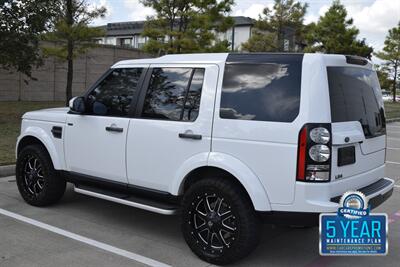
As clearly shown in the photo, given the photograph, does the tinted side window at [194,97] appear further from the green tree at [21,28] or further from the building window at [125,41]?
the building window at [125,41]

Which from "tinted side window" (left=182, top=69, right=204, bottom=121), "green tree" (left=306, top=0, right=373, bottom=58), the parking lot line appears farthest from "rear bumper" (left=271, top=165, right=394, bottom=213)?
"green tree" (left=306, top=0, right=373, bottom=58)

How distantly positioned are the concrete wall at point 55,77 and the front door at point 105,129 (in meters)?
14.6

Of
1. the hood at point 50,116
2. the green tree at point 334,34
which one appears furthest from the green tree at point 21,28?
the green tree at point 334,34

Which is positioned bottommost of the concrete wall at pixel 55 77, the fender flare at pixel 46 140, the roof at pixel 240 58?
the fender flare at pixel 46 140

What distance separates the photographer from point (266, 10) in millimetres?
30188

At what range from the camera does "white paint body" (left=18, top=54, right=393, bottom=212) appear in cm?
387

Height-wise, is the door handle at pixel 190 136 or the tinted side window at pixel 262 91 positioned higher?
the tinted side window at pixel 262 91

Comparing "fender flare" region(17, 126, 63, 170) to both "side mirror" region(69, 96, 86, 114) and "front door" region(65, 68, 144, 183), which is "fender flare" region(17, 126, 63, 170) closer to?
"front door" region(65, 68, 144, 183)

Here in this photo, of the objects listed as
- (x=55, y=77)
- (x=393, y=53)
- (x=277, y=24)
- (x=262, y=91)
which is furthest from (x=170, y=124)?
(x=393, y=53)

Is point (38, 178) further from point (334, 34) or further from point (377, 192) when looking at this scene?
point (334, 34)

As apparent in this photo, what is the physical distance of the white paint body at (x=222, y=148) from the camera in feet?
12.7

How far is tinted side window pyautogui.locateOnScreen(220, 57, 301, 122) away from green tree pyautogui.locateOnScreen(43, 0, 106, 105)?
13.5 meters

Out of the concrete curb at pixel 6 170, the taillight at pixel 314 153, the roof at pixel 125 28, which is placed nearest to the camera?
the taillight at pixel 314 153

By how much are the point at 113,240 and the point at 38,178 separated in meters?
1.66
